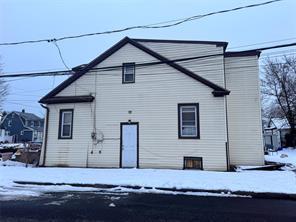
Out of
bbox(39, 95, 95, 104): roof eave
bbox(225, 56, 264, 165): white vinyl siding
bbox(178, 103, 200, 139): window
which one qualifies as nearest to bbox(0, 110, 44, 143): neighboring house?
bbox(39, 95, 95, 104): roof eave

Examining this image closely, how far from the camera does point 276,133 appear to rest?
42312mm

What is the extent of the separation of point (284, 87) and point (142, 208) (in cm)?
3372

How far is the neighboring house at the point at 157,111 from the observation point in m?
14.9

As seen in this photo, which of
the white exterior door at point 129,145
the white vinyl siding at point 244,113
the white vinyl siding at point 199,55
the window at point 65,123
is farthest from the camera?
the window at point 65,123

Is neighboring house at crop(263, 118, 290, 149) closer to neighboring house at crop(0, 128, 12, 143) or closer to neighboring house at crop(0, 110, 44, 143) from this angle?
neighboring house at crop(0, 110, 44, 143)

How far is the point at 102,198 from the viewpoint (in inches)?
340

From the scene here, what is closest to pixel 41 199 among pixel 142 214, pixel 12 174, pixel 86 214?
pixel 86 214

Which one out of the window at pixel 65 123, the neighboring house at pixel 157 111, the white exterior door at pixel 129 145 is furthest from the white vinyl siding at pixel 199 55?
the window at pixel 65 123

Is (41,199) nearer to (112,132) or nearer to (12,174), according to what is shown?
(12,174)

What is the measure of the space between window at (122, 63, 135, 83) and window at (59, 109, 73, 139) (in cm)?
365

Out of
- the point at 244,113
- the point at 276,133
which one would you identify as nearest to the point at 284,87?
the point at 276,133

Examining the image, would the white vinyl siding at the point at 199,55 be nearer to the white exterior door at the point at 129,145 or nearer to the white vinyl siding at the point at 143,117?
the white vinyl siding at the point at 143,117

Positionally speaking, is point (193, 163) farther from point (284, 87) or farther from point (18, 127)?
point (18, 127)

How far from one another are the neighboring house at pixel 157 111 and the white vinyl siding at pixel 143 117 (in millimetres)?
49
